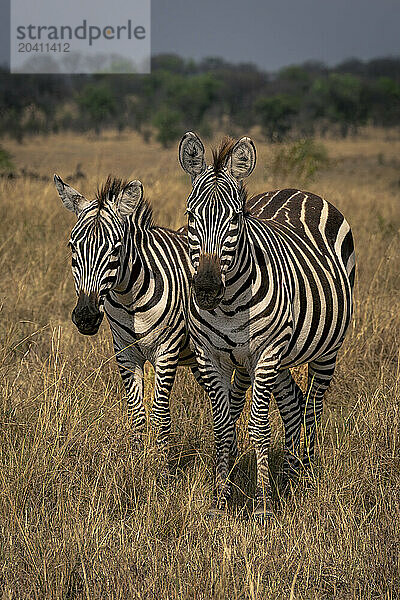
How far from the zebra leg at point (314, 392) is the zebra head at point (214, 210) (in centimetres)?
131

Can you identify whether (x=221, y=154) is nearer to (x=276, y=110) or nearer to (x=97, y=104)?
(x=97, y=104)

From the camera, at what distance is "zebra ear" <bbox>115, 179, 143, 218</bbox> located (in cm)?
390

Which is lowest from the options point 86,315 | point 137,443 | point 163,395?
point 137,443

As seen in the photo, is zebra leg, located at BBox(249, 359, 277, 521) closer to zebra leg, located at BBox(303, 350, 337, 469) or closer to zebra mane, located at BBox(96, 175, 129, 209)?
zebra leg, located at BBox(303, 350, 337, 469)

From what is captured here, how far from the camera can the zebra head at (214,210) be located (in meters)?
3.25

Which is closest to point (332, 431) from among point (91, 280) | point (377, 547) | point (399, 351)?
point (399, 351)

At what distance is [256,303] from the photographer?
11.8 ft

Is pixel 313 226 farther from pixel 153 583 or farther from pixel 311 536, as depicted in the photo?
pixel 153 583

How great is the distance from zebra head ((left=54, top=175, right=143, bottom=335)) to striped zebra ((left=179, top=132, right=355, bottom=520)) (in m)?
0.46

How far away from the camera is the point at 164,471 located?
4.01 m

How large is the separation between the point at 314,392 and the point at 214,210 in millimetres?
1630

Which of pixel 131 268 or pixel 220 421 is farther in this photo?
pixel 131 268

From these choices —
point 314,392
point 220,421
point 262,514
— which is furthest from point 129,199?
point 262,514

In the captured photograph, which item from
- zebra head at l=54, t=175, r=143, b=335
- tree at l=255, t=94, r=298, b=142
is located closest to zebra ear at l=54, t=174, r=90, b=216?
zebra head at l=54, t=175, r=143, b=335
